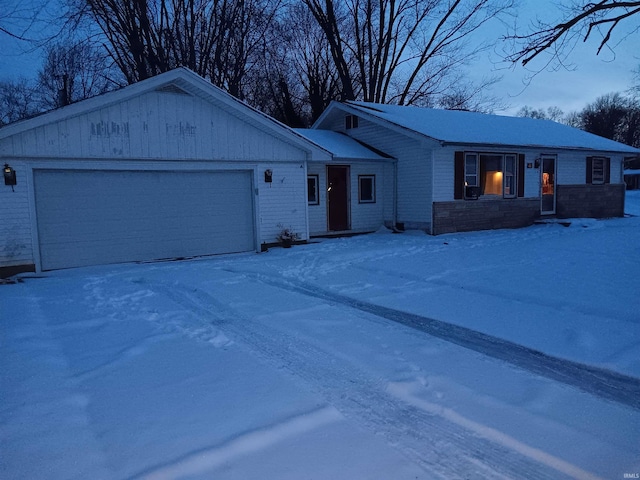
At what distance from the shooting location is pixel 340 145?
1641 centimetres

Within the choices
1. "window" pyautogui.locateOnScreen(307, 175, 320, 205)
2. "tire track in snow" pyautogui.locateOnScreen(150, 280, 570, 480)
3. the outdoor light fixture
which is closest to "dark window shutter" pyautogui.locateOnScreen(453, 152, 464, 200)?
"window" pyautogui.locateOnScreen(307, 175, 320, 205)

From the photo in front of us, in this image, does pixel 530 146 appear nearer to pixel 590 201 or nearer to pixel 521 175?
pixel 521 175

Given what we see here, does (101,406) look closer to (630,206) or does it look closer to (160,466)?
(160,466)

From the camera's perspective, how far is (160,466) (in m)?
2.82

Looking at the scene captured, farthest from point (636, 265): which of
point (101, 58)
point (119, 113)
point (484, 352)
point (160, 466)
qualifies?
point (101, 58)

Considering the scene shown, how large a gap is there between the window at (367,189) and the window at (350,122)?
2.82m

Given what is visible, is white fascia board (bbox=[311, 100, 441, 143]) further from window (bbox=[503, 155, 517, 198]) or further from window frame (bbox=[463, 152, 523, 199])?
window (bbox=[503, 155, 517, 198])

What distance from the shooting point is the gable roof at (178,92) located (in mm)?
9516

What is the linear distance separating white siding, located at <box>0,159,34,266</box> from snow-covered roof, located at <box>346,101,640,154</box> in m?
11.0

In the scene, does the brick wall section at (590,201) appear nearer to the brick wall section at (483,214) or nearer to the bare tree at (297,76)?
the brick wall section at (483,214)

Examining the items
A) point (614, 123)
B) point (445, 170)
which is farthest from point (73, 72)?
point (614, 123)

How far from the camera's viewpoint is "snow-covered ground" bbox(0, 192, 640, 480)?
287cm

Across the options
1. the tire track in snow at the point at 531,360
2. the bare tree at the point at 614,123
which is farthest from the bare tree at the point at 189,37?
the bare tree at the point at 614,123

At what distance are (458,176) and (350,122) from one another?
518cm
